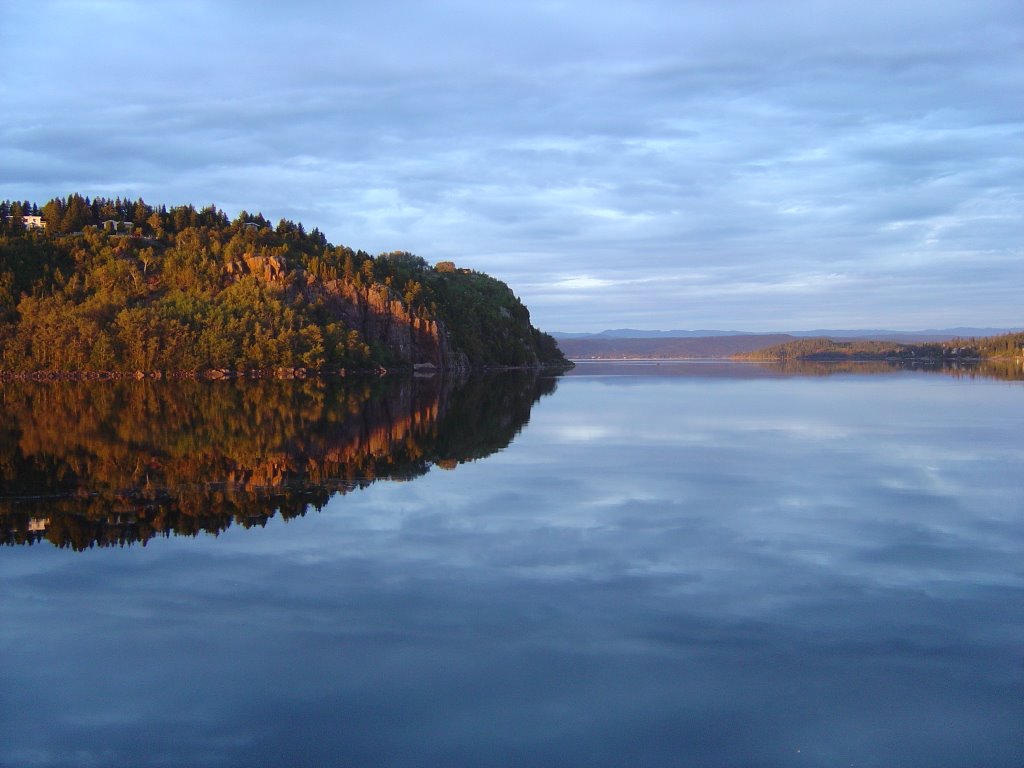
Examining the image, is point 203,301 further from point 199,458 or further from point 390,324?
point 199,458

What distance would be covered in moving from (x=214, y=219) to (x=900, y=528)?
14046 cm

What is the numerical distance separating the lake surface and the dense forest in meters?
83.3

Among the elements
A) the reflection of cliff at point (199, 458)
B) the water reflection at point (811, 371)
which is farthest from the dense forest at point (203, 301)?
the reflection of cliff at point (199, 458)

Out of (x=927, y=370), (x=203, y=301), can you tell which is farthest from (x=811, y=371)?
(x=203, y=301)

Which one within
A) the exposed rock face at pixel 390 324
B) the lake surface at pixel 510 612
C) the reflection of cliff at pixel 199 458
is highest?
the exposed rock face at pixel 390 324

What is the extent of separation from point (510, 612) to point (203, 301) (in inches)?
4215

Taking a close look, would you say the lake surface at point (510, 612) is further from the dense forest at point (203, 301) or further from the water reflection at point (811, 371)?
the dense forest at point (203, 301)

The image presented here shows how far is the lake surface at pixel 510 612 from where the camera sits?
754 centimetres

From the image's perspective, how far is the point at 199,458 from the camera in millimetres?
23391

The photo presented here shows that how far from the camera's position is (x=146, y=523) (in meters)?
15.4

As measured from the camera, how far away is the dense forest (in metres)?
102

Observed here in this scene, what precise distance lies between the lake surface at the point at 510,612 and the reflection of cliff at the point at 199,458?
0.57 feet

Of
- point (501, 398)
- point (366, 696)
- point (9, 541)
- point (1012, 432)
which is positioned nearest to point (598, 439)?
point (1012, 432)

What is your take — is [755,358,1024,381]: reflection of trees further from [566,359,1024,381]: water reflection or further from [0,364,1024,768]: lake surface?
[0,364,1024,768]: lake surface
